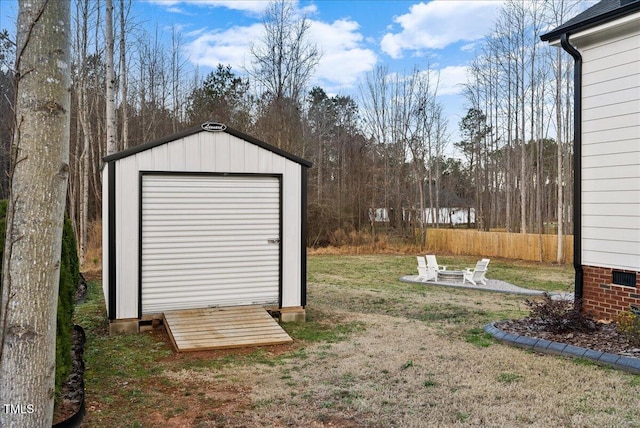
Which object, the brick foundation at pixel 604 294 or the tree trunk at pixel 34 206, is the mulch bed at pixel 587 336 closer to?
the brick foundation at pixel 604 294

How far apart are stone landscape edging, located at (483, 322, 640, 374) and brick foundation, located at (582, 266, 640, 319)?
1.34 metres

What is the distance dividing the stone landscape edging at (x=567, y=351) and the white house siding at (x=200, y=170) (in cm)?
305

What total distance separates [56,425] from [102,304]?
608cm

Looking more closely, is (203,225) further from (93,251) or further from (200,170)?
(93,251)

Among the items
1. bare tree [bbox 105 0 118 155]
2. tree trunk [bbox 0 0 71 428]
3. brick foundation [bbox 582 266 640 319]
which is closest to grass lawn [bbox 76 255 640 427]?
brick foundation [bbox 582 266 640 319]

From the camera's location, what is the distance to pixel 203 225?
6.97m

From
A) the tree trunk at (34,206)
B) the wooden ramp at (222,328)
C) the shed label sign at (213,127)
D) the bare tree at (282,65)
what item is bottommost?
the wooden ramp at (222,328)

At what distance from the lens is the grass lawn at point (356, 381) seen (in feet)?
12.0

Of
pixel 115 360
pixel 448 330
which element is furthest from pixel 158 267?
pixel 448 330

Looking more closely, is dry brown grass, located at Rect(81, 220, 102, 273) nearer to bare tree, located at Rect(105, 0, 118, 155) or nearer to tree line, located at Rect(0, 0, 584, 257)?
tree line, located at Rect(0, 0, 584, 257)

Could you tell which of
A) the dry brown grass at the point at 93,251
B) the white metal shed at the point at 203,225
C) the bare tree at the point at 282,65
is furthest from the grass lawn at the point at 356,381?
the bare tree at the point at 282,65

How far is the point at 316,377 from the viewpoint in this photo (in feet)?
15.3

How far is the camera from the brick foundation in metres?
5.94

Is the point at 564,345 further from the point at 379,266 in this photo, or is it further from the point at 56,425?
the point at 379,266
